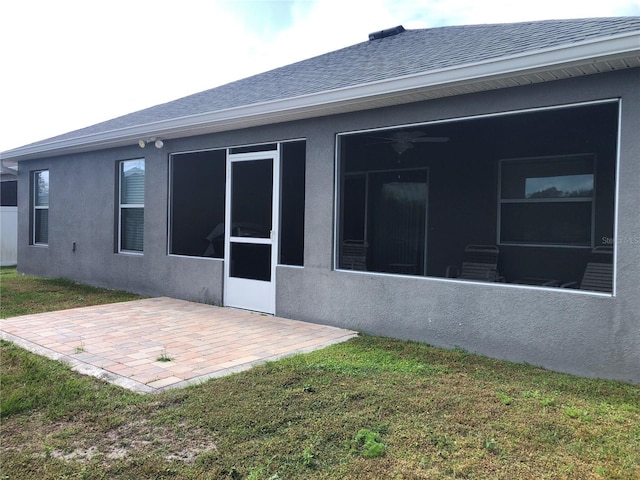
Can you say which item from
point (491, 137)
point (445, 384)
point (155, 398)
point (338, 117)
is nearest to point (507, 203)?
point (491, 137)

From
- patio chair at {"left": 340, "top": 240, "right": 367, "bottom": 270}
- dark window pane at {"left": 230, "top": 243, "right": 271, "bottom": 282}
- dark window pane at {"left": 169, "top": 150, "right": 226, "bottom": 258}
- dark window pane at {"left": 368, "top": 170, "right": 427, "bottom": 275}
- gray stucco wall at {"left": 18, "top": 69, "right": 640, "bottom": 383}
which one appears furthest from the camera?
dark window pane at {"left": 368, "top": 170, "right": 427, "bottom": 275}

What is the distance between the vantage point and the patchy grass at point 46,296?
7.16 m

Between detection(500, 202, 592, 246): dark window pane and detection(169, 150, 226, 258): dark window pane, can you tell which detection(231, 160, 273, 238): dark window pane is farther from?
detection(500, 202, 592, 246): dark window pane

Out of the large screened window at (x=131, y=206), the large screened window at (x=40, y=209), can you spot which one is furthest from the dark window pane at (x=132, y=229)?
the large screened window at (x=40, y=209)

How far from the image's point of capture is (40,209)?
11.4 m

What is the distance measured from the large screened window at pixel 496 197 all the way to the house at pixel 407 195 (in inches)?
1.1

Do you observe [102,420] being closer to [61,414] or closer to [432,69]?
[61,414]

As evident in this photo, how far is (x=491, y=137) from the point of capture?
752 centimetres

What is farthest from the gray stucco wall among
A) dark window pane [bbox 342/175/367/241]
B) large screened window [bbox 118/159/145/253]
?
dark window pane [bbox 342/175/367/241]

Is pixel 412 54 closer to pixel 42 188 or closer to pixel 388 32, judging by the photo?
pixel 388 32

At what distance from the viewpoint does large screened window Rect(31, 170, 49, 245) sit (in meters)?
11.2

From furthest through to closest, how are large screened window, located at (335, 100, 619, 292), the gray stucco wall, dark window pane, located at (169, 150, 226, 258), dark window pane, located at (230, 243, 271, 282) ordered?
dark window pane, located at (169, 150, 226, 258)
dark window pane, located at (230, 243, 271, 282)
large screened window, located at (335, 100, 619, 292)
the gray stucco wall

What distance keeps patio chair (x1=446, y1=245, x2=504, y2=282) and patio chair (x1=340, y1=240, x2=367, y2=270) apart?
150cm

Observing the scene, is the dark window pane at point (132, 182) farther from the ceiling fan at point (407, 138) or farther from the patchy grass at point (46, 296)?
the ceiling fan at point (407, 138)
